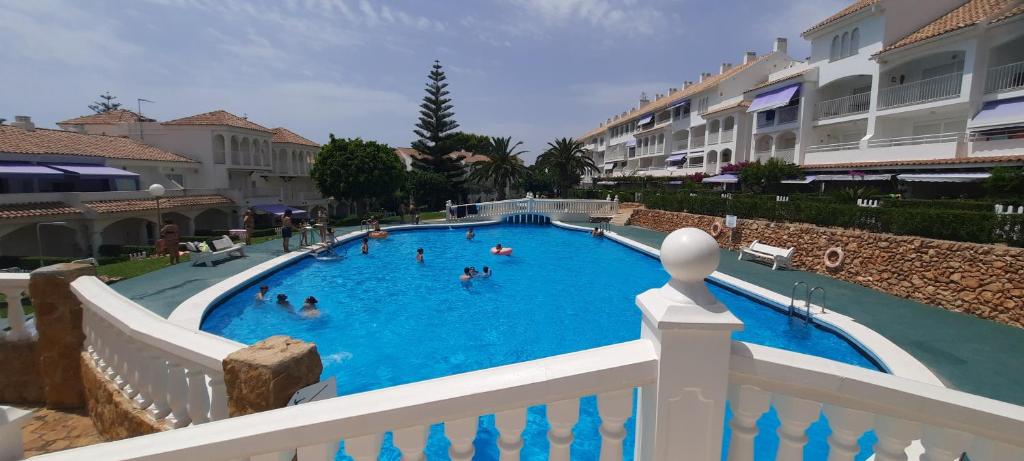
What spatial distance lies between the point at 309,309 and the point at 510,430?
39.5ft

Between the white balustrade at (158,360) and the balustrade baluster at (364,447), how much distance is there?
135 centimetres

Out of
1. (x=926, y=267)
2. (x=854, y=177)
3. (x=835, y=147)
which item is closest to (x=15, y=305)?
(x=926, y=267)

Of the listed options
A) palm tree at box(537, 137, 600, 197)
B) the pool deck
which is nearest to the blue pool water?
the pool deck

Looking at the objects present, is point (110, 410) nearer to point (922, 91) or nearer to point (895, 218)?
point (895, 218)

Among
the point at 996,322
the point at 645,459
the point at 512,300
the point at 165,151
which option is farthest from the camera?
the point at 165,151

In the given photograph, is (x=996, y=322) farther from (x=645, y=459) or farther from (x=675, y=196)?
(x=675, y=196)

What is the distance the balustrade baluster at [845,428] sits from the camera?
183cm

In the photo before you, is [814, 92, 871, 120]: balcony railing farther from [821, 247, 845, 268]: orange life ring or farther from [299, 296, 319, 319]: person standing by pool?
[299, 296, 319, 319]: person standing by pool

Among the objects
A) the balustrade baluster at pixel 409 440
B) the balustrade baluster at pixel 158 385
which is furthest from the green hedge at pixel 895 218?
the balustrade baluster at pixel 158 385

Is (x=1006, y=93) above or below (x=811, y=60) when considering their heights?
below

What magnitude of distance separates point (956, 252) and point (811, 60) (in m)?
20.6

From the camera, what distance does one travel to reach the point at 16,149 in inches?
861

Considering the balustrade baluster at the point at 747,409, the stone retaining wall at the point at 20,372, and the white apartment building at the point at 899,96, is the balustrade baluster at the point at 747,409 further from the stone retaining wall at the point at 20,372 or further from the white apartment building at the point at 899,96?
the white apartment building at the point at 899,96

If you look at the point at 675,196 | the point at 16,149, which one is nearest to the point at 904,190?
the point at 675,196
